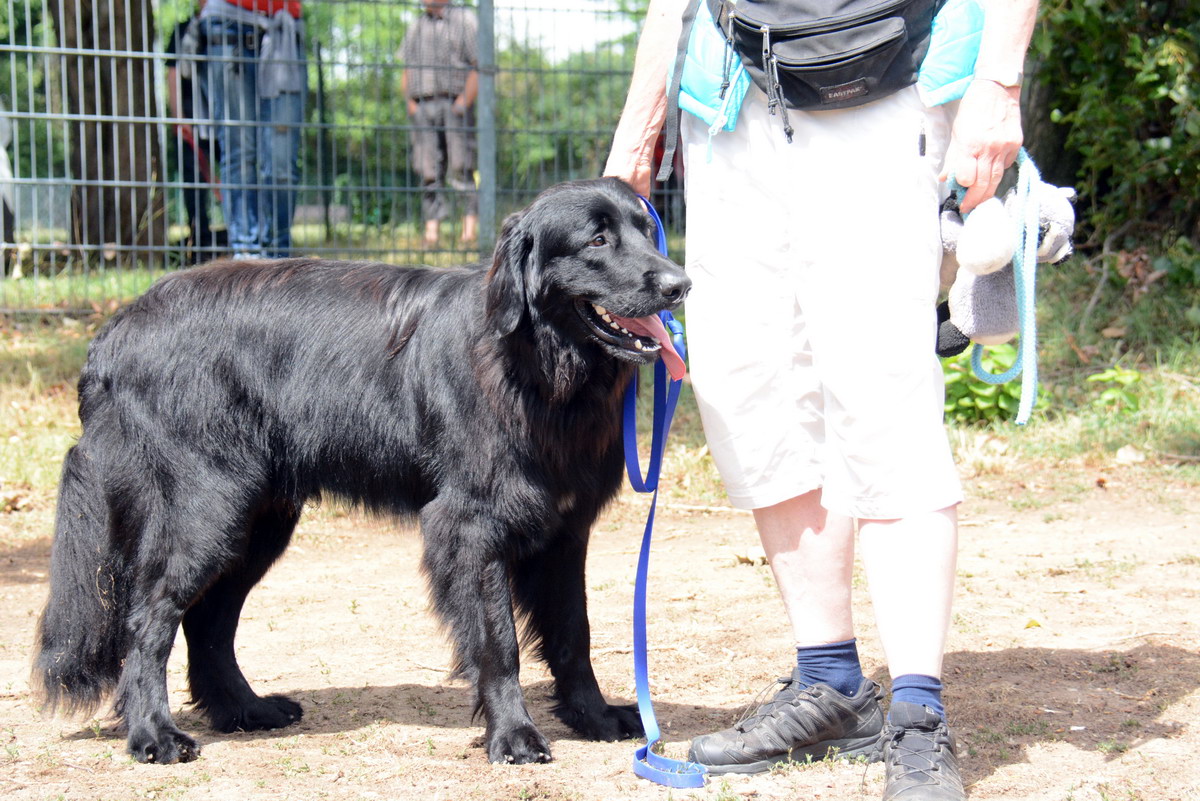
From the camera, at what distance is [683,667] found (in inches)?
138

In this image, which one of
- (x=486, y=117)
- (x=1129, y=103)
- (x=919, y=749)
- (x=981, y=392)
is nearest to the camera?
(x=919, y=749)

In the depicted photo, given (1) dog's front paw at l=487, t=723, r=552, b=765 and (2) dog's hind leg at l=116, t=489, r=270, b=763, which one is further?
(2) dog's hind leg at l=116, t=489, r=270, b=763

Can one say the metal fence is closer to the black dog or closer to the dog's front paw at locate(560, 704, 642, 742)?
the black dog

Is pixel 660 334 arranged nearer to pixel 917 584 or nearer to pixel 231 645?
pixel 917 584

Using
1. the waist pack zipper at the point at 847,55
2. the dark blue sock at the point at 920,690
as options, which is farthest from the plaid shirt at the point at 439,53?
the dark blue sock at the point at 920,690

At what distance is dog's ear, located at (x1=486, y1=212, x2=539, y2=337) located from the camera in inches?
112

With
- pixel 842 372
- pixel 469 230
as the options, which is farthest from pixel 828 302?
pixel 469 230

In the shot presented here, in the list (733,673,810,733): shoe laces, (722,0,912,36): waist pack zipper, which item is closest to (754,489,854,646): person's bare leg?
(733,673,810,733): shoe laces

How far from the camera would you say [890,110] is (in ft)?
7.91

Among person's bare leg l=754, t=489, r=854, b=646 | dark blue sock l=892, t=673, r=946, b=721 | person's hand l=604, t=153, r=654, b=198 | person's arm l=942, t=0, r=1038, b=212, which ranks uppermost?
person's arm l=942, t=0, r=1038, b=212

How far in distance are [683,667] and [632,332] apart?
3.80ft

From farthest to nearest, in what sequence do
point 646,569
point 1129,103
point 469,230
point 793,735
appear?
point 469,230 → point 1129,103 → point 646,569 → point 793,735

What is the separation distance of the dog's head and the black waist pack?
0.53 m

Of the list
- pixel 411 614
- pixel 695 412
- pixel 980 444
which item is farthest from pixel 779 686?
pixel 695 412
